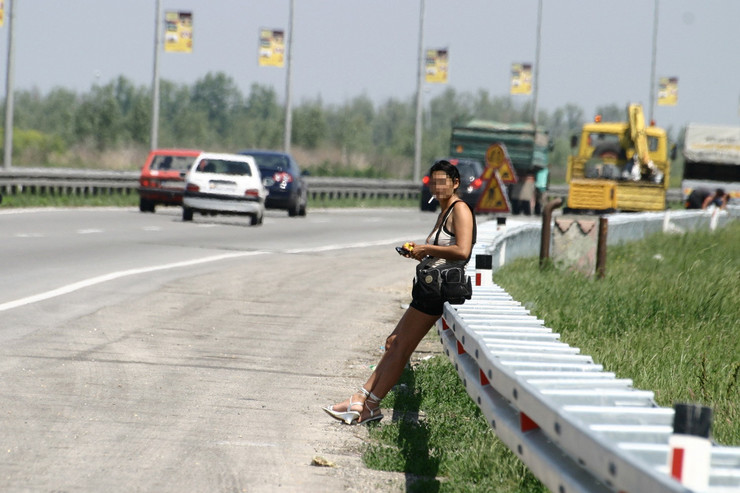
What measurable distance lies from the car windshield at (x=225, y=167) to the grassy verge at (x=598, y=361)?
489 inches

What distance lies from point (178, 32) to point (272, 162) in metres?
13.2

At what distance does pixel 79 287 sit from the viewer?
1469cm

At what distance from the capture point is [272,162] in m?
34.9

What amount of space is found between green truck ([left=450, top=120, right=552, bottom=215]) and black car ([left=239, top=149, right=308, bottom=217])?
11.9 m

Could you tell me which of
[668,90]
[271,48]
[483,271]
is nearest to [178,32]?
[271,48]

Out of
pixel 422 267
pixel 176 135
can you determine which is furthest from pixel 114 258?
pixel 176 135

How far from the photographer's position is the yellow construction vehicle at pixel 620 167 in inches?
1329

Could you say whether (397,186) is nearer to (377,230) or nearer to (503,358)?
(377,230)

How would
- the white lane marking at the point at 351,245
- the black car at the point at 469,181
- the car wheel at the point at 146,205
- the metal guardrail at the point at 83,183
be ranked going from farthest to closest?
the black car at the point at 469,181 → the metal guardrail at the point at 83,183 → the car wheel at the point at 146,205 → the white lane marking at the point at 351,245

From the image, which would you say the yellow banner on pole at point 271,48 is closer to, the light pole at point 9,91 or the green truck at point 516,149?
the green truck at point 516,149

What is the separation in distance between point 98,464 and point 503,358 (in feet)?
6.56

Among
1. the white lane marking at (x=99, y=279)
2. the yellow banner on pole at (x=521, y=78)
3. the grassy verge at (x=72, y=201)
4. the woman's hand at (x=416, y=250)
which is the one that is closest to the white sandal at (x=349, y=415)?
the woman's hand at (x=416, y=250)

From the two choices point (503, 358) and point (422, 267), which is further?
point (422, 267)

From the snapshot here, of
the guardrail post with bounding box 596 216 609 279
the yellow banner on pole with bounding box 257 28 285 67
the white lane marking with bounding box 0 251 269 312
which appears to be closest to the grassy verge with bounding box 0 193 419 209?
the yellow banner on pole with bounding box 257 28 285 67
